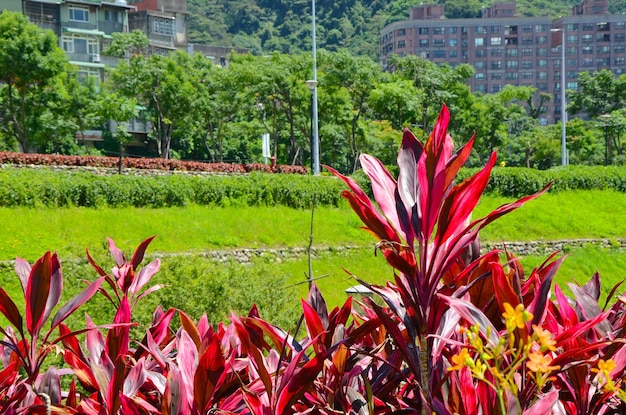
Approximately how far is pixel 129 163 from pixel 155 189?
433 cm

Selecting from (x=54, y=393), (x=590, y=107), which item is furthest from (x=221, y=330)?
(x=590, y=107)

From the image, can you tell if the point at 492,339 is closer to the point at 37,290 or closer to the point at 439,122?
the point at 439,122

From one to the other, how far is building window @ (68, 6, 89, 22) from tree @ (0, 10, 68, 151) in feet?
42.7

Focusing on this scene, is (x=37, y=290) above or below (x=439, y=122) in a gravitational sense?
below

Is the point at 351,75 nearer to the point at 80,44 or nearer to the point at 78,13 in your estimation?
the point at 80,44

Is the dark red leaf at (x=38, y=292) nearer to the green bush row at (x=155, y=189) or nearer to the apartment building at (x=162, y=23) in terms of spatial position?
the green bush row at (x=155, y=189)

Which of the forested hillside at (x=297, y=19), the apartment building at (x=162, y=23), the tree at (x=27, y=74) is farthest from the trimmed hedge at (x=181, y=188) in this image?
the forested hillside at (x=297, y=19)

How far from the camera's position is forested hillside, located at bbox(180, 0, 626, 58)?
327 ft

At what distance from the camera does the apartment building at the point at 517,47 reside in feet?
265

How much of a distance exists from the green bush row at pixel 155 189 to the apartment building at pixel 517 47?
211 ft

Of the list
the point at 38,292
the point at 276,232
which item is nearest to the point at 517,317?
the point at 38,292

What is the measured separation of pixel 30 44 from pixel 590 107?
2863 centimetres

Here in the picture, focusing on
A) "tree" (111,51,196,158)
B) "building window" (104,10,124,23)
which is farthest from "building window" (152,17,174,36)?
"tree" (111,51,196,158)

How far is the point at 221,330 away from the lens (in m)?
2.03
